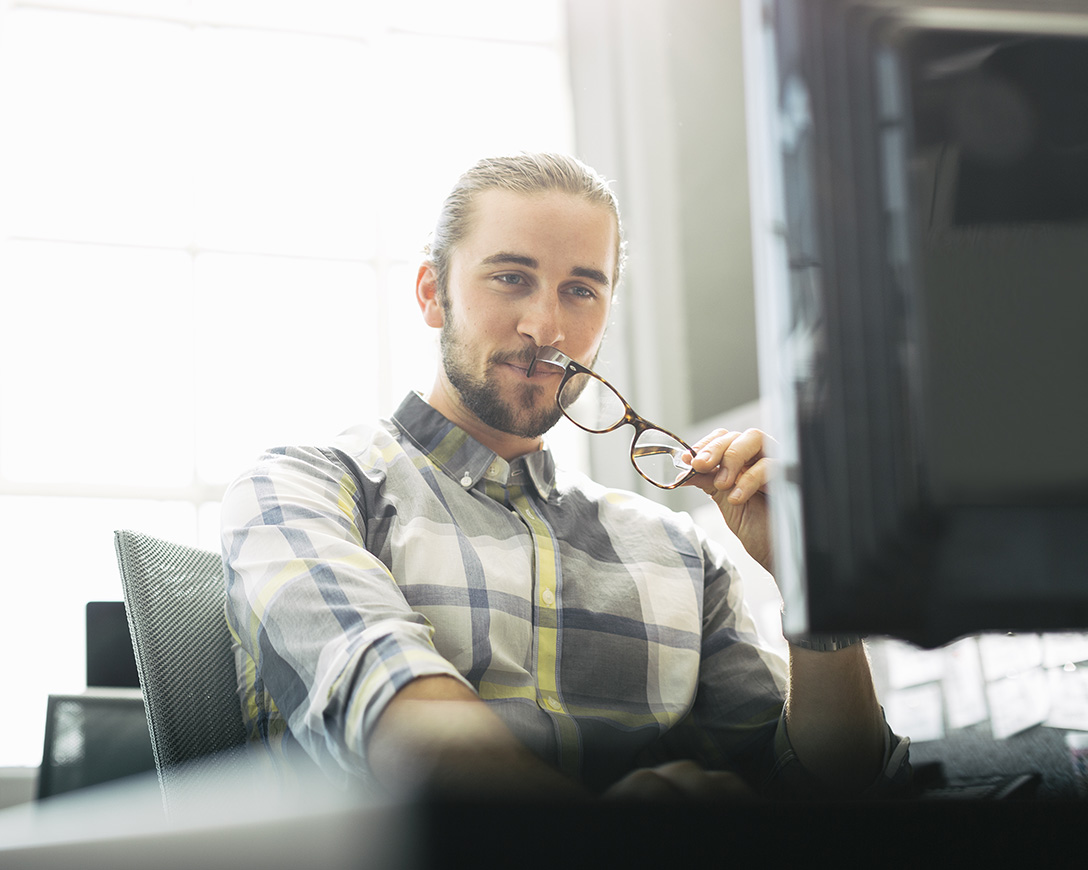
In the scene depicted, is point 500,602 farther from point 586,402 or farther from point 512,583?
point 586,402

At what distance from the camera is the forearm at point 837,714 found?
0.99m

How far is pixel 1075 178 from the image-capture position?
1.19ft

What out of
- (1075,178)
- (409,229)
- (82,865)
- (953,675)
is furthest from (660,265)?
(82,865)

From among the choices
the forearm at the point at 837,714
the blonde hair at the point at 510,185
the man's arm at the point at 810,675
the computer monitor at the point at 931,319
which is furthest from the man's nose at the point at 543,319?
the computer monitor at the point at 931,319

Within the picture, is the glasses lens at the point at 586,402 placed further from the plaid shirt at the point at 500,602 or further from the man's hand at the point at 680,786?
the man's hand at the point at 680,786

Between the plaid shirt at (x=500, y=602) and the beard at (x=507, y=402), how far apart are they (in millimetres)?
50

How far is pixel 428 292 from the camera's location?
142 cm

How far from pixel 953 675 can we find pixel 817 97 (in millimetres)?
1192

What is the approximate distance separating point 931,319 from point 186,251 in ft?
7.57

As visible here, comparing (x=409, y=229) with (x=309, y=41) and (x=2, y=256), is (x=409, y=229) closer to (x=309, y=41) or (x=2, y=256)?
(x=309, y=41)

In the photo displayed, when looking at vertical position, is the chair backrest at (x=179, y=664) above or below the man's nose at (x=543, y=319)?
below

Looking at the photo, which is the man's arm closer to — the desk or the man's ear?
the man's ear

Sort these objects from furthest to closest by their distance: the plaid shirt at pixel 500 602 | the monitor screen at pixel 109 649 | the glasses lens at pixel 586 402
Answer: the glasses lens at pixel 586 402 → the monitor screen at pixel 109 649 → the plaid shirt at pixel 500 602

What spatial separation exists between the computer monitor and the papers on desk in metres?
0.73
